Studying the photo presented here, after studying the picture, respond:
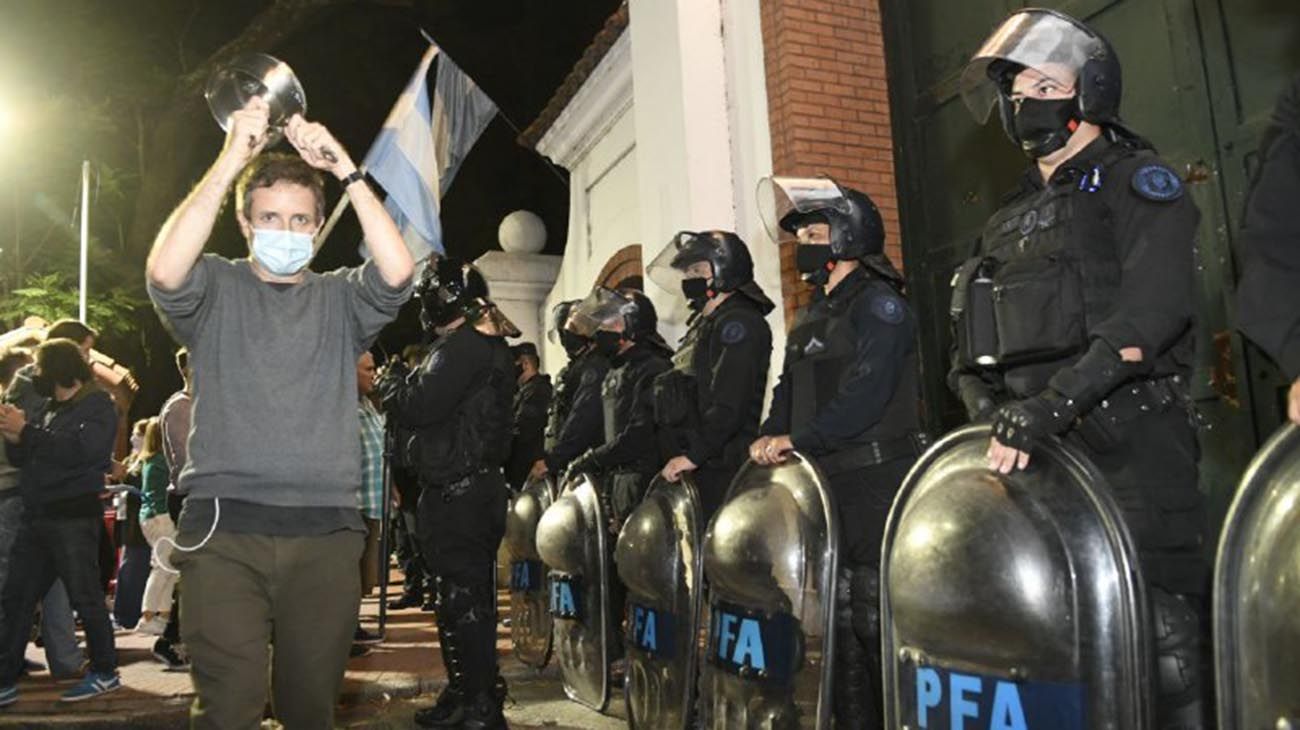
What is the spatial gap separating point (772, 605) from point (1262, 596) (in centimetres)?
163

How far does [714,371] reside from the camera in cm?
475

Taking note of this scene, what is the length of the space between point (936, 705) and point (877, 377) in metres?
1.36

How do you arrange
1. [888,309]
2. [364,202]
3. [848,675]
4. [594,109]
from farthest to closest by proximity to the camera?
[594,109]
[888,309]
[848,675]
[364,202]

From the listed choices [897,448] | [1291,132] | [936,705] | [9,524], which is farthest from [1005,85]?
[9,524]

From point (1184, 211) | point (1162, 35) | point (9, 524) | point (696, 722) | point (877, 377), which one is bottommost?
point (696, 722)

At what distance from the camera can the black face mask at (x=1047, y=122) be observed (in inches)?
121

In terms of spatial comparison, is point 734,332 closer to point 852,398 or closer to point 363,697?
point 852,398

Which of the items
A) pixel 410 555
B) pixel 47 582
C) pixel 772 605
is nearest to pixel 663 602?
pixel 772 605

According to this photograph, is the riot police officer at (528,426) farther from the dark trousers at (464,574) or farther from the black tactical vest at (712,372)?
the black tactical vest at (712,372)

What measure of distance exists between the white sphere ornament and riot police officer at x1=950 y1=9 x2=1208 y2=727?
10511mm

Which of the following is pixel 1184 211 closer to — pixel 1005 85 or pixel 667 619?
pixel 1005 85

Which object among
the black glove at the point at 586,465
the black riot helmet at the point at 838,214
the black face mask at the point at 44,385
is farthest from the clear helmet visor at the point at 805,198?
the black face mask at the point at 44,385

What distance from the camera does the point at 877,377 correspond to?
3.75 meters

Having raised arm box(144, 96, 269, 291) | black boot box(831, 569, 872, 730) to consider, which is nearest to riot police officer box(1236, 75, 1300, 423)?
black boot box(831, 569, 872, 730)
